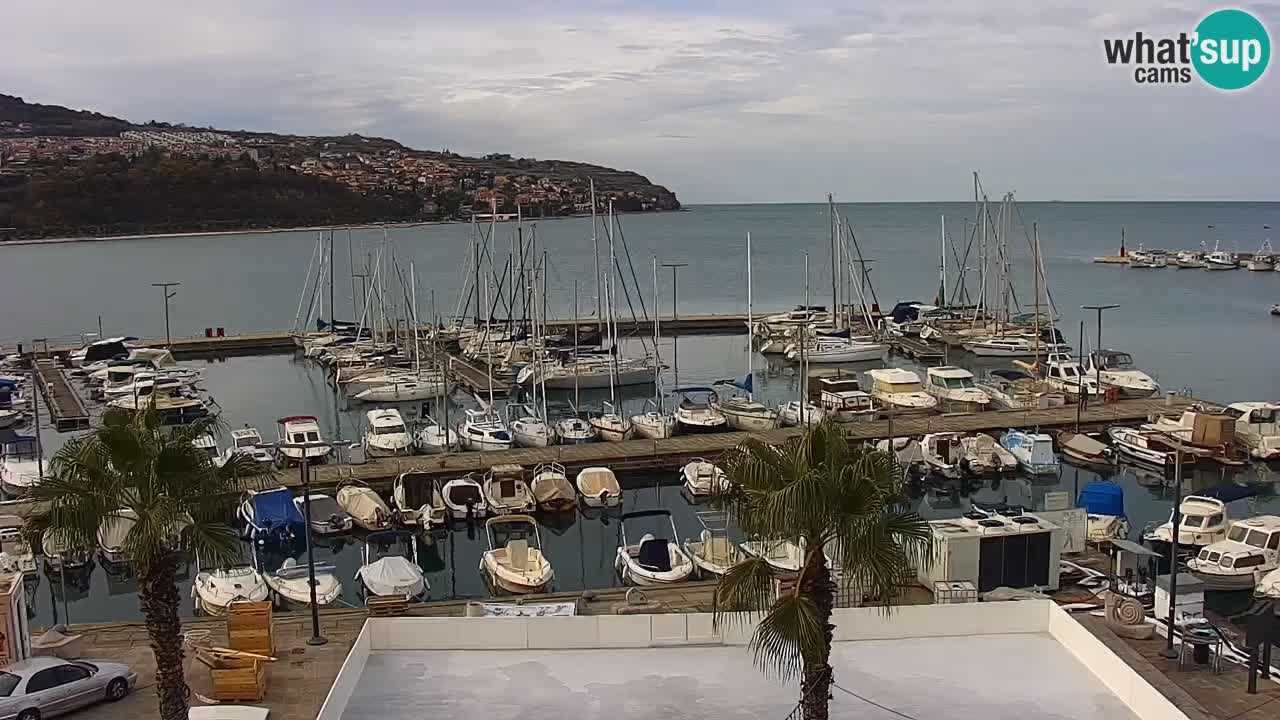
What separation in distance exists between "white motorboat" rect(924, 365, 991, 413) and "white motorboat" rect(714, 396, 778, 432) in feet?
24.3

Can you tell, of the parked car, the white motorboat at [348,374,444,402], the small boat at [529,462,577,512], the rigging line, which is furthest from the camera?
the white motorboat at [348,374,444,402]

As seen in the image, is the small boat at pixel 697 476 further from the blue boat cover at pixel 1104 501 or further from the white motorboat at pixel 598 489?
the blue boat cover at pixel 1104 501

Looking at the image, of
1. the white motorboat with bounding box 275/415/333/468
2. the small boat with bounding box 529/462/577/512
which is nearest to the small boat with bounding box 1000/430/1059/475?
the small boat with bounding box 529/462/577/512

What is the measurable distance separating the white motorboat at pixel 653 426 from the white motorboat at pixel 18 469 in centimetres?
1804

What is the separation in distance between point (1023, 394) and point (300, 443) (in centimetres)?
2681

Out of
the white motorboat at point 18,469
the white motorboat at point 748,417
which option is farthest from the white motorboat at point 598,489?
the white motorboat at point 18,469

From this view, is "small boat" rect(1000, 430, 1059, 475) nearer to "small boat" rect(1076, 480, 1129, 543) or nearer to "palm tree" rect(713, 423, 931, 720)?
"small boat" rect(1076, 480, 1129, 543)

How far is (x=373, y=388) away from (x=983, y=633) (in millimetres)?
39164

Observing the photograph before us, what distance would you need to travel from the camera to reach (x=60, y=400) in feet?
158

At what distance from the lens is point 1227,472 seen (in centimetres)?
3503

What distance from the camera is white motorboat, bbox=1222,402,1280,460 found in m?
34.9

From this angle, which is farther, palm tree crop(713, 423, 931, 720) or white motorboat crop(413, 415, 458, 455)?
white motorboat crop(413, 415, 458, 455)

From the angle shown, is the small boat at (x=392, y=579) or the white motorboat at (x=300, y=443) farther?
the white motorboat at (x=300, y=443)

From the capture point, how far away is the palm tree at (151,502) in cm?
975
